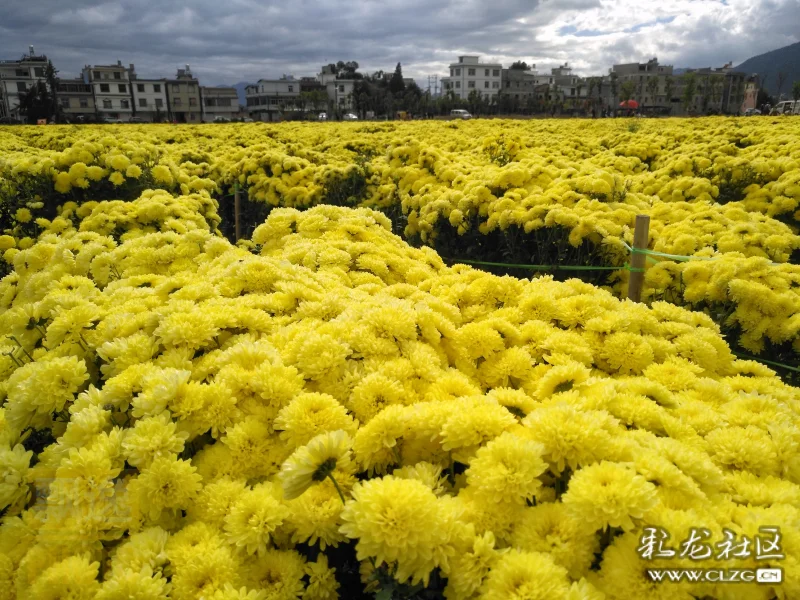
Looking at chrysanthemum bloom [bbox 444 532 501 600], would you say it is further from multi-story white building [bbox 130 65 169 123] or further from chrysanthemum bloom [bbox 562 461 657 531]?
multi-story white building [bbox 130 65 169 123]

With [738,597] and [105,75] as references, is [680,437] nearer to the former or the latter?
[738,597]

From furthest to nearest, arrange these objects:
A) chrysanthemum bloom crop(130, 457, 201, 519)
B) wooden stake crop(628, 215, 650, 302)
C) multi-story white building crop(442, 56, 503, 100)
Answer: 1. multi-story white building crop(442, 56, 503, 100)
2. wooden stake crop(628, 215, 650, 302)
3. chrysanthemum bloom crop(130, 457, 201, 519)

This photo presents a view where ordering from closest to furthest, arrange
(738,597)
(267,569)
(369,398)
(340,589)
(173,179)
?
(738,597)
(267,569)
(340,589)
(369,398)
(173,179)

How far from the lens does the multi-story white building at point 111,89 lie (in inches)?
3189

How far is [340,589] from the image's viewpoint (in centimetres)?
153

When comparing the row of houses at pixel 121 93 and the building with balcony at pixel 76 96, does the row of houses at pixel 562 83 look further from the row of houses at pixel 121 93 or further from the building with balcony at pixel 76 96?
the building with balcony at pixel 76 96

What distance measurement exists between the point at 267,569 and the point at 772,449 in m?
1.55

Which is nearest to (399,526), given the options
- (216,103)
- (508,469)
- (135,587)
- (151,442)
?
(508,469)

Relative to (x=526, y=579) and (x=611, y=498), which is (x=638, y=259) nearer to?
(x=611, y=498)

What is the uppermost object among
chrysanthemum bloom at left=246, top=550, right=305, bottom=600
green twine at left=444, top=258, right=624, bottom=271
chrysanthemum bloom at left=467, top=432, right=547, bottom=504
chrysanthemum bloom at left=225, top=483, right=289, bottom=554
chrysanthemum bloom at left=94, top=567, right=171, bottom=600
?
chrysanthemum bloom at left=467, top=432, right=547, bottom=504

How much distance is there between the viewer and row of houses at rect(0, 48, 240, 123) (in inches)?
3120

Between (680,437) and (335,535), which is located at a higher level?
(680,437)

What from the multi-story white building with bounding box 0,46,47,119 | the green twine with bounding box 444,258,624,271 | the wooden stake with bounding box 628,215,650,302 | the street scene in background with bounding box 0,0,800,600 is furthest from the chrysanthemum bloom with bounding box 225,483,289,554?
the multi-story white building with bounding box 0,46,47,119

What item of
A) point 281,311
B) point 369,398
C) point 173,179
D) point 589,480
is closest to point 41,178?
point 173,179
